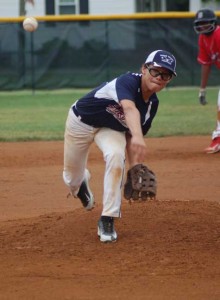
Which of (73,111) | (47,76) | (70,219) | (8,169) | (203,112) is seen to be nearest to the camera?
(73,111)

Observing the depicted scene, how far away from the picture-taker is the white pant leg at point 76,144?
22.1 feet

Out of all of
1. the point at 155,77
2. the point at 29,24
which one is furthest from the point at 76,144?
the point at 29,24

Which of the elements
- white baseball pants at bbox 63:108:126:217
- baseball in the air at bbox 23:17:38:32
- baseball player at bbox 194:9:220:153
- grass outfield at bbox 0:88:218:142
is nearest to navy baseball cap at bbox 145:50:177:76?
white baseball pants at bbox 63:108:126:217

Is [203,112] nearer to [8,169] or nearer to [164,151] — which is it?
[164,151]

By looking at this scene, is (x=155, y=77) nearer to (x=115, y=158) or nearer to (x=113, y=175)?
(x=115, y=158)

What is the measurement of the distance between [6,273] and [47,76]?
746 inches

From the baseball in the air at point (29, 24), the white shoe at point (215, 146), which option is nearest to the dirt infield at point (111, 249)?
the white shoe at point (215, 146)

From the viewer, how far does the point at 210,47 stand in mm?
12406

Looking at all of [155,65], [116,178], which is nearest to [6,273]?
[116,178]

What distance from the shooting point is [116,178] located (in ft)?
21.1

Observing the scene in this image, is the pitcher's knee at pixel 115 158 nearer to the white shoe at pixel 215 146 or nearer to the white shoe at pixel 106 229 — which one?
the white shoe at pixel 106 229

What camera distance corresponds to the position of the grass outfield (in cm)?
1522

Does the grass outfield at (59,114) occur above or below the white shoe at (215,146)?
below

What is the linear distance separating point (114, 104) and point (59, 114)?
40.3 feet
